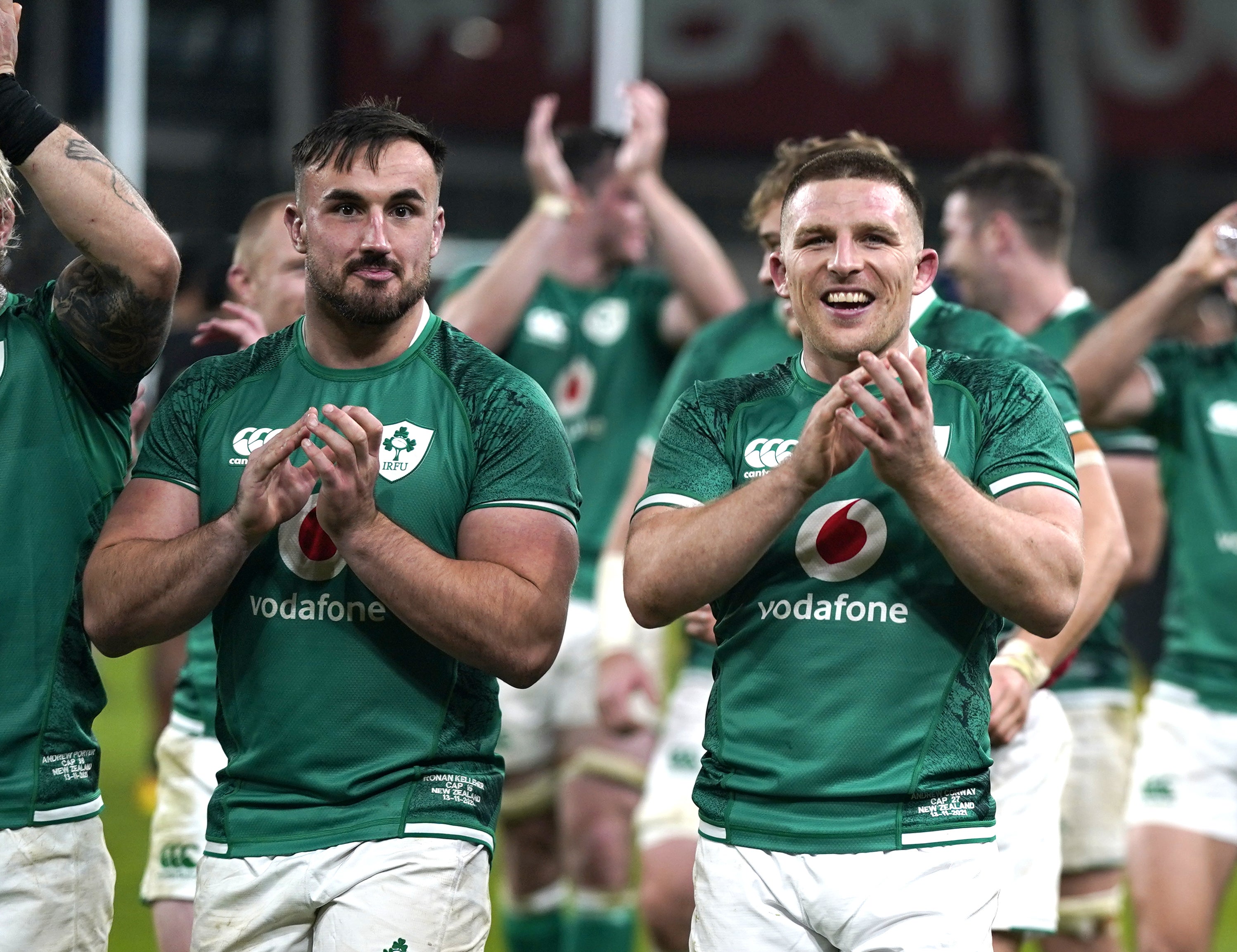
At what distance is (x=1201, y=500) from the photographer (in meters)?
5.43

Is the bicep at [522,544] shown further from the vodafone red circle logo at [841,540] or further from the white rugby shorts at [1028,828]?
the white rugby shorts at [1028,828]

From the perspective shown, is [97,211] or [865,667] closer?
[865,667]

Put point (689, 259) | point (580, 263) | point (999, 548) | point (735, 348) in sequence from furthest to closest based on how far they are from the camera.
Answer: point (580, 263), point (689, 259), point (735, 348), point (999, 548)

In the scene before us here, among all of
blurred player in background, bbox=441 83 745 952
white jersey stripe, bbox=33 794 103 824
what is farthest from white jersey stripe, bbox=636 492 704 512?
blurred player in background, bbox=441 83 745 952

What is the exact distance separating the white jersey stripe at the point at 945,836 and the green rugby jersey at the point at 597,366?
10.7 ft

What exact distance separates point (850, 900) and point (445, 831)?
744 mm

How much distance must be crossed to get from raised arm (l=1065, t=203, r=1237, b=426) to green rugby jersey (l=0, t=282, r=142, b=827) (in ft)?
9.20

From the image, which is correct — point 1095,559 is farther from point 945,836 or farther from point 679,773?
point 679,773

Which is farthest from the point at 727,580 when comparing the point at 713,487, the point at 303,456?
the point at 303,456

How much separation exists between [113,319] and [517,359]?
299cm

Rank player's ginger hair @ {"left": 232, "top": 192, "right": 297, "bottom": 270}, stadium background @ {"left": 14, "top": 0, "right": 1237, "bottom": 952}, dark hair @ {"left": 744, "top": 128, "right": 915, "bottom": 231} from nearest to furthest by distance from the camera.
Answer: dark hair @ {"left": 744, "top": 128, "right": 915, "bottom": 231}, player's ginger hair @ {"left": 232, "top": 192, "right": 297, "bottom": 270}, stadium background @ {"left": 14, "top": 0, "right": 1237, "bottom": 952}

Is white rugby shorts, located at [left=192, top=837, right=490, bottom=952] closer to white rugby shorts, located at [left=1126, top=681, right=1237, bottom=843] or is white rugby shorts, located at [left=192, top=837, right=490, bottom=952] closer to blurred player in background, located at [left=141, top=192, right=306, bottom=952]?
blurred player in background, located at [left=141, top=192, right=306, bottom=952]

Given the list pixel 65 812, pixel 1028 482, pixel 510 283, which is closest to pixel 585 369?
pixel 510 283

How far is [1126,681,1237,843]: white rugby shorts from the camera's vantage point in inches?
208
